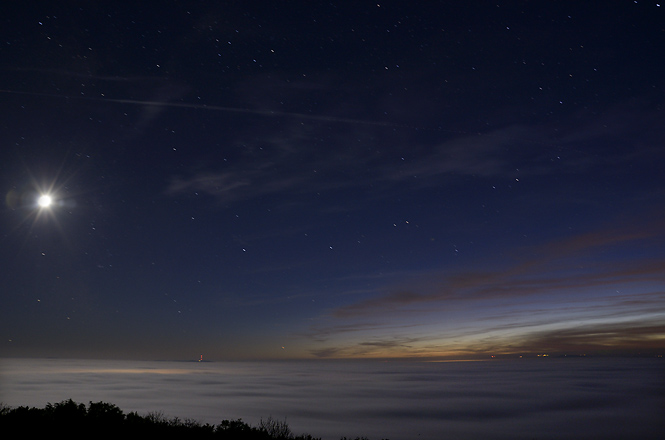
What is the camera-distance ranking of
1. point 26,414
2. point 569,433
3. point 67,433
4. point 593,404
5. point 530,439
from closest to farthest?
point 67,433
point 26,414
point 530,439
point 569,433
point 593,404

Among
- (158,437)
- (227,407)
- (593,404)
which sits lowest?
(593,404)

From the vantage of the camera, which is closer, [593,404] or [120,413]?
[120,413]

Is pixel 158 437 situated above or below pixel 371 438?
above

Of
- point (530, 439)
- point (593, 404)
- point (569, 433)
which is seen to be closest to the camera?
point (530, 439)

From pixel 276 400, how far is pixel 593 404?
202ft

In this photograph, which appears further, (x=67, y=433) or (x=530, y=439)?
(x=530, y=439)

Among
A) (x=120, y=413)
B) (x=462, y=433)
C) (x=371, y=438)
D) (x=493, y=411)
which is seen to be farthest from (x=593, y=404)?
(x=120, y=413)

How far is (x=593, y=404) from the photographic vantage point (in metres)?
86.9

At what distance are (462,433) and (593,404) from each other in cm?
4560

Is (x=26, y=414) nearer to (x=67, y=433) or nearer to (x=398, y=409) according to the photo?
(x=67, y=433)

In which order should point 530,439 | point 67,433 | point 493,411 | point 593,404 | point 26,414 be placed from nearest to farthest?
point 67,433 < point 26,414 < point 530,439 < point 493,411 < point 593,404

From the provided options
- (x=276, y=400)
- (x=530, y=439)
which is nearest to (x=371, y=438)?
(x=530, y=439)

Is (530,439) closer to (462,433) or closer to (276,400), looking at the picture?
(462,433)

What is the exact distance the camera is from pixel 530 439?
51469 mm
